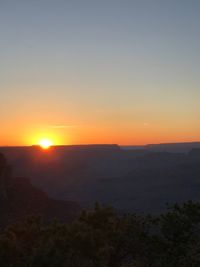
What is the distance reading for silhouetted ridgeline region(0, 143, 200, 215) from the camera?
115625mm

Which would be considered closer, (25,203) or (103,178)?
(25,203)

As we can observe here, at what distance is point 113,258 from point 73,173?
13032cm

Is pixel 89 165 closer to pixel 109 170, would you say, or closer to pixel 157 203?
pixel 109 170

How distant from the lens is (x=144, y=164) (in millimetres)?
173625

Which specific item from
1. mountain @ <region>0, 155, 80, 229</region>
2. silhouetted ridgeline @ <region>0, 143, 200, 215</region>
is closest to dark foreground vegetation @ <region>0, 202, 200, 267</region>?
mountain @ <region>0, 155, 80, 229</region>

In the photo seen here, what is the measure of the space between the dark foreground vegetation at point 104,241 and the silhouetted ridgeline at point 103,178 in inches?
3181

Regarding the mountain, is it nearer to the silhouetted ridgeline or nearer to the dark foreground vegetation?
the silhouetted ridgeline

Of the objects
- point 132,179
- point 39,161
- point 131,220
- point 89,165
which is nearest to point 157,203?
point 132,179

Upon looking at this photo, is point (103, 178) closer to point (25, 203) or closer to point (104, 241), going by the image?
point (25, 203)

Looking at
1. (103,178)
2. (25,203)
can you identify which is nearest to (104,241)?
(25,203)

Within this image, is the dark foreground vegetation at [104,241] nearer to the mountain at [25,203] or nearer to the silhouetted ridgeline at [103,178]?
the mountain at [25,203]

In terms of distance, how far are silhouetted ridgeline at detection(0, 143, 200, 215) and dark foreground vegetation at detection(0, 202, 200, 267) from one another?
265 feet

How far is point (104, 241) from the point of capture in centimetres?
1556

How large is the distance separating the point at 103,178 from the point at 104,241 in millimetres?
130663
